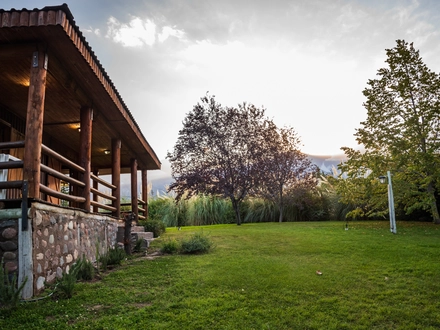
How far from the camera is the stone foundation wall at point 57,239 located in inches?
156

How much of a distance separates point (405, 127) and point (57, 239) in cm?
1059

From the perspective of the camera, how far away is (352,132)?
40.0 ft

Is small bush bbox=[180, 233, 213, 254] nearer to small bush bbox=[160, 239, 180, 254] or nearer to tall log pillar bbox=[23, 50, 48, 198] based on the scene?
small bush bbox=[160, 239, 180, 254]

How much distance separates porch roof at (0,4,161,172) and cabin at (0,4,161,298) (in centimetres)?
1

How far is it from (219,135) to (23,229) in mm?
9994

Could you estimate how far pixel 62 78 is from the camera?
5.68 m

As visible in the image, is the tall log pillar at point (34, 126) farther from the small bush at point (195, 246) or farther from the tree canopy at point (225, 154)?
the tree canopy at point (225, 154)

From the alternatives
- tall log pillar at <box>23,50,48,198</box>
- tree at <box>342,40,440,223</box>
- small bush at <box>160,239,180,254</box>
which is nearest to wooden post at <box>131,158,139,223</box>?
small bush at <box>160,239,180,254</box>

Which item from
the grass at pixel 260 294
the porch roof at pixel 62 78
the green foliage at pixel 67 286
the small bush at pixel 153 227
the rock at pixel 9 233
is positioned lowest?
the grass at pixel 260 294

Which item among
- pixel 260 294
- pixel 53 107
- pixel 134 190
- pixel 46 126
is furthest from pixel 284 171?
pixel 260 294

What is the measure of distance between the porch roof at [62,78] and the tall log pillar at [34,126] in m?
0.27

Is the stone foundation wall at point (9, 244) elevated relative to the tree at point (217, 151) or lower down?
lower down

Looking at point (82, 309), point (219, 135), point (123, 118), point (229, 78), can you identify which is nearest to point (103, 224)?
point (123, 118)

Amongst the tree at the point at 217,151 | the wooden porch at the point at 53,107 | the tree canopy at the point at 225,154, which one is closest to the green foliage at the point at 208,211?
the tree canopy at the point at 225,154
